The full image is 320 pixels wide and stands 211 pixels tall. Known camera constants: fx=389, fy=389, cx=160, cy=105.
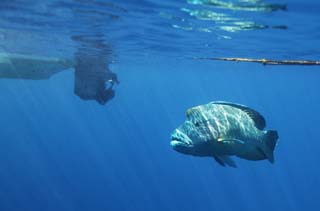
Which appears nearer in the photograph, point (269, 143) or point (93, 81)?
point (269, 143)

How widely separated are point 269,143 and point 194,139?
4.29 ft

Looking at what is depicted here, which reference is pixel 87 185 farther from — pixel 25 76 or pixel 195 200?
pixel 25 76

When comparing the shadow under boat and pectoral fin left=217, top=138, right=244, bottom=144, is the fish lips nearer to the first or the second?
pectoral fin left=217, top=138, right=244, bottom=144

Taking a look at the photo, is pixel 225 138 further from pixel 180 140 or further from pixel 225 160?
pixel 180 140

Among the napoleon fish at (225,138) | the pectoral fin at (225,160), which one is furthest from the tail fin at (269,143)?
the pectoral fin at (225,160)

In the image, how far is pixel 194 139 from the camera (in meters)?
6.61

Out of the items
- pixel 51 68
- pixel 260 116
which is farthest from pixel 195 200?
pixel 260 116

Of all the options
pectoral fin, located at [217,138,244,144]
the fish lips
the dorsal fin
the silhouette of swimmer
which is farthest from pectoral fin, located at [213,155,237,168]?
the silhouette of swimmer

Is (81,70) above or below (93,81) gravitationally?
below

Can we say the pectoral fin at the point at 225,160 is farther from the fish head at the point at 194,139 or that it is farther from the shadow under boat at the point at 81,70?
the shadow under boat at the point at 81,70

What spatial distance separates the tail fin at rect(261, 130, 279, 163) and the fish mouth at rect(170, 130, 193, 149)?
1.29 meters

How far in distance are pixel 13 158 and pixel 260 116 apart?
6431 cm

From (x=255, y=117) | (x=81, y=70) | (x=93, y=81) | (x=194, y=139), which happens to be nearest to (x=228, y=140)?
(x=194, y=139)

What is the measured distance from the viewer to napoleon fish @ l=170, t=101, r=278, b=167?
21.6 feet
